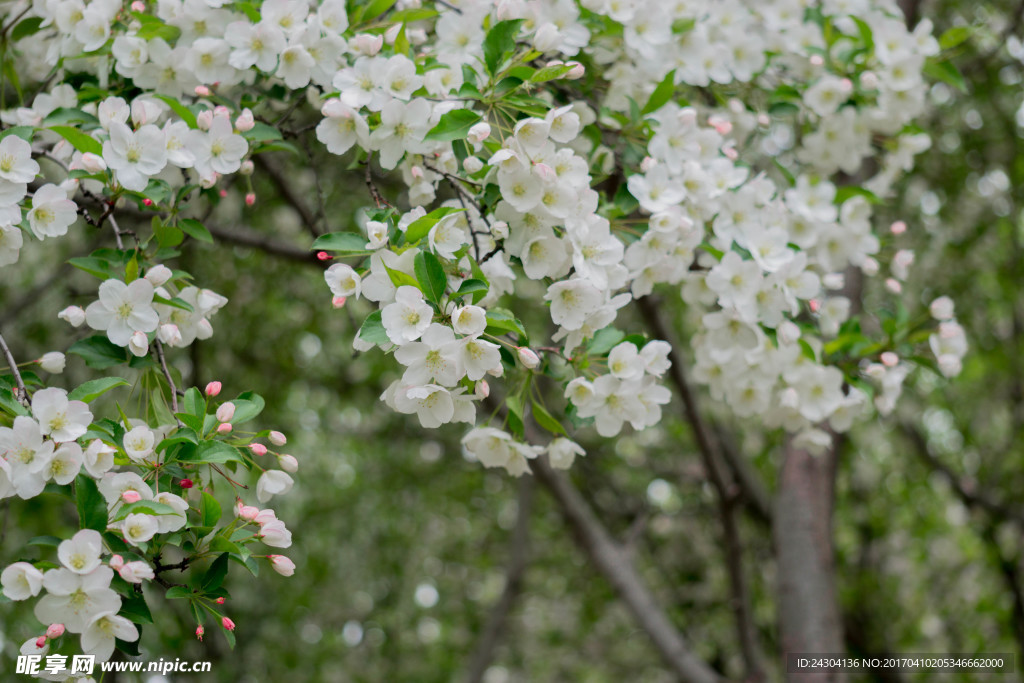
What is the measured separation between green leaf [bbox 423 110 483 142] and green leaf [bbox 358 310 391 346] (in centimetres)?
35

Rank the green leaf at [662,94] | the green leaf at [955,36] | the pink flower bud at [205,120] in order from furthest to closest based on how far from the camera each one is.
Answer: the green leaf at [955,36] < the green leaf at [662,94] < the pink flower bud at [205,120]

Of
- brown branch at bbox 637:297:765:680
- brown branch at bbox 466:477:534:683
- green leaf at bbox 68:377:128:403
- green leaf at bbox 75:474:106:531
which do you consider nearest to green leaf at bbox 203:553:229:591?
green leaf at bbox 75:474:106:531

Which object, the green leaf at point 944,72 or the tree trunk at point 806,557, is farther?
the tree trunk at point 806,557

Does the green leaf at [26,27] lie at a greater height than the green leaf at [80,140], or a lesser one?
lesser

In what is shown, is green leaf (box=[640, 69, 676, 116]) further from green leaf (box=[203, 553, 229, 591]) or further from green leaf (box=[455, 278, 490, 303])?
green leaf (box=[203, 553, 229, 591])

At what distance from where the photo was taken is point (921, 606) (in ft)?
15.6

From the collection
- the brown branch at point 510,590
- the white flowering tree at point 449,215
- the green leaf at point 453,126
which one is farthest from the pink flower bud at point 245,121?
the brown branch at point 510,590

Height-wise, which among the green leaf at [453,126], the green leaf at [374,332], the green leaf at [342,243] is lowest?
the green leaf at [374,332]

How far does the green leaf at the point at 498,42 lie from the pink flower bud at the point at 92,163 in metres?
0.69

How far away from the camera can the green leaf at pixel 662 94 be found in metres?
1.69

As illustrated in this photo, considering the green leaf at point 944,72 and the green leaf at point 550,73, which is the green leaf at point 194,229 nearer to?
the green leaf at point 550,73

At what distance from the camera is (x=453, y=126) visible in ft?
4.56

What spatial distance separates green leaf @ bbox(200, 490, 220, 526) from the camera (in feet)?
4.05

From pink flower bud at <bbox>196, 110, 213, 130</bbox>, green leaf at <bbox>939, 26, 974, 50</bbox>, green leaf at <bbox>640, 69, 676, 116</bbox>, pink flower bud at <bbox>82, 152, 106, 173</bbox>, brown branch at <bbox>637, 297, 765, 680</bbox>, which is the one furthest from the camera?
brown branch at <bbox>637, 297, 765, 680</bbox>
